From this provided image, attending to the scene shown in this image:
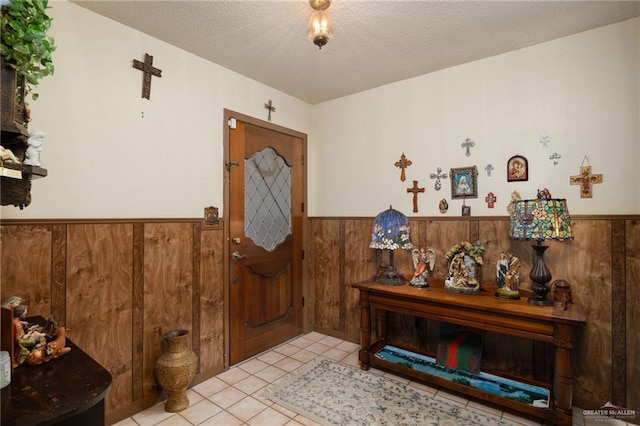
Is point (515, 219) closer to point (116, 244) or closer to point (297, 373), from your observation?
point (297, 373)

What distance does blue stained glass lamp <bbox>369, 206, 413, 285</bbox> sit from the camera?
2.65 m

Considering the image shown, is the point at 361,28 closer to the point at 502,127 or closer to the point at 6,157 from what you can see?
the point at 502,127

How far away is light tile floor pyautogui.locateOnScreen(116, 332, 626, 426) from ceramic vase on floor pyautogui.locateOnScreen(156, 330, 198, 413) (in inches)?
2.8

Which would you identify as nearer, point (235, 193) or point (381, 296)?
point (381, 296)

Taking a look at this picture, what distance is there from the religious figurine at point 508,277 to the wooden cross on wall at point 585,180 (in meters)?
0.63

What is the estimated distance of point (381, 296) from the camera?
8.65ft

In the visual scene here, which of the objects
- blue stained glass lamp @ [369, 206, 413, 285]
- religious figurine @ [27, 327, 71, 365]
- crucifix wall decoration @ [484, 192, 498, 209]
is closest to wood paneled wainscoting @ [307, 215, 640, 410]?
crucifix wall decoration @ [484, 192, 498, 209]

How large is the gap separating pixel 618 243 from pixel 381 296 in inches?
64.1

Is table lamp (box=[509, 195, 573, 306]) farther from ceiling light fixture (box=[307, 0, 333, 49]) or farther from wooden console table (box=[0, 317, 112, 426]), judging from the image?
wooden console table (box=[0, 317, 112, 426])

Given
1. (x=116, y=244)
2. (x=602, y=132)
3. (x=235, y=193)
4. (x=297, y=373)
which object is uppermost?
(x=602, y=132)

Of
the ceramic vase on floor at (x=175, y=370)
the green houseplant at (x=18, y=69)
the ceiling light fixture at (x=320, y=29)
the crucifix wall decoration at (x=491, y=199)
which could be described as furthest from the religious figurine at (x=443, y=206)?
the green houseplant at (x=18, y=69)

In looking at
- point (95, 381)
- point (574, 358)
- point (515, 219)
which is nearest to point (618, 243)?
point (515, 219)

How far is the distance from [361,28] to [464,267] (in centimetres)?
191

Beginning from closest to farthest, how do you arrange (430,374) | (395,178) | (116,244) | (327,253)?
(116,244)
(430,374)
(395,178)
(327,253)
